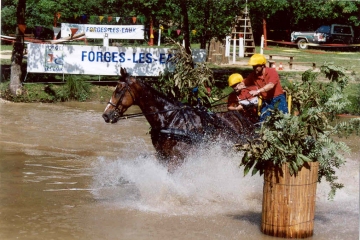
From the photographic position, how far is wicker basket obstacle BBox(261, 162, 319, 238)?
8.63 m

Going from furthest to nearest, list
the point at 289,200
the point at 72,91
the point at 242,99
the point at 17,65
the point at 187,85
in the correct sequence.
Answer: the point at 72,91
the point at 17,65
the point at 187,85
the point at 242,99
the point at 289,200

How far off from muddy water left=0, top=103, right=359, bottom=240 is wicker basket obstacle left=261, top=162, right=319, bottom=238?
409mm

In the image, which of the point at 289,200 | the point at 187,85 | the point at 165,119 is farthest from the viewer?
the point at 187,85

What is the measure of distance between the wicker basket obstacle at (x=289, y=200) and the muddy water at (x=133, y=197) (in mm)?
409

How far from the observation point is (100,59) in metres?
22.3

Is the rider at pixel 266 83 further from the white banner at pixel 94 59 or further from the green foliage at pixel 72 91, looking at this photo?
the green foliage at pixel 72 91

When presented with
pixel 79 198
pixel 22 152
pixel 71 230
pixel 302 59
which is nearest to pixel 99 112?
pixel 22 152

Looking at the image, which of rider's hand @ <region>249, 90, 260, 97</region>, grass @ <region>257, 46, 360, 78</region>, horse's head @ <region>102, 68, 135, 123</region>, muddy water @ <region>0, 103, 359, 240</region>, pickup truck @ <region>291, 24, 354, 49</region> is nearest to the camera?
muddy water @ <region>0, 103, 359, 240</region>

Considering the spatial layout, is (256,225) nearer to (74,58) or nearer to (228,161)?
(228,161)

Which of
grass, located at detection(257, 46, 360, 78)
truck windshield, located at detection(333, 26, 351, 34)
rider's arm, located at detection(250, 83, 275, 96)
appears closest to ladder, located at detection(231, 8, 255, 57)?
grass, located at detection(257, 46, 360, 78)

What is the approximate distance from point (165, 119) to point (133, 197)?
1478mm

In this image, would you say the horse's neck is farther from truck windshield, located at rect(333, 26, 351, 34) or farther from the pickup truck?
truck windshield, located at rect(333, 26, 351, 34)

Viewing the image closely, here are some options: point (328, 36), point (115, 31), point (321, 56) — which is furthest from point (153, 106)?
point (328, 36)

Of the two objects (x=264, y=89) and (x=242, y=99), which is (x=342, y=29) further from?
(x=264, y=89)
